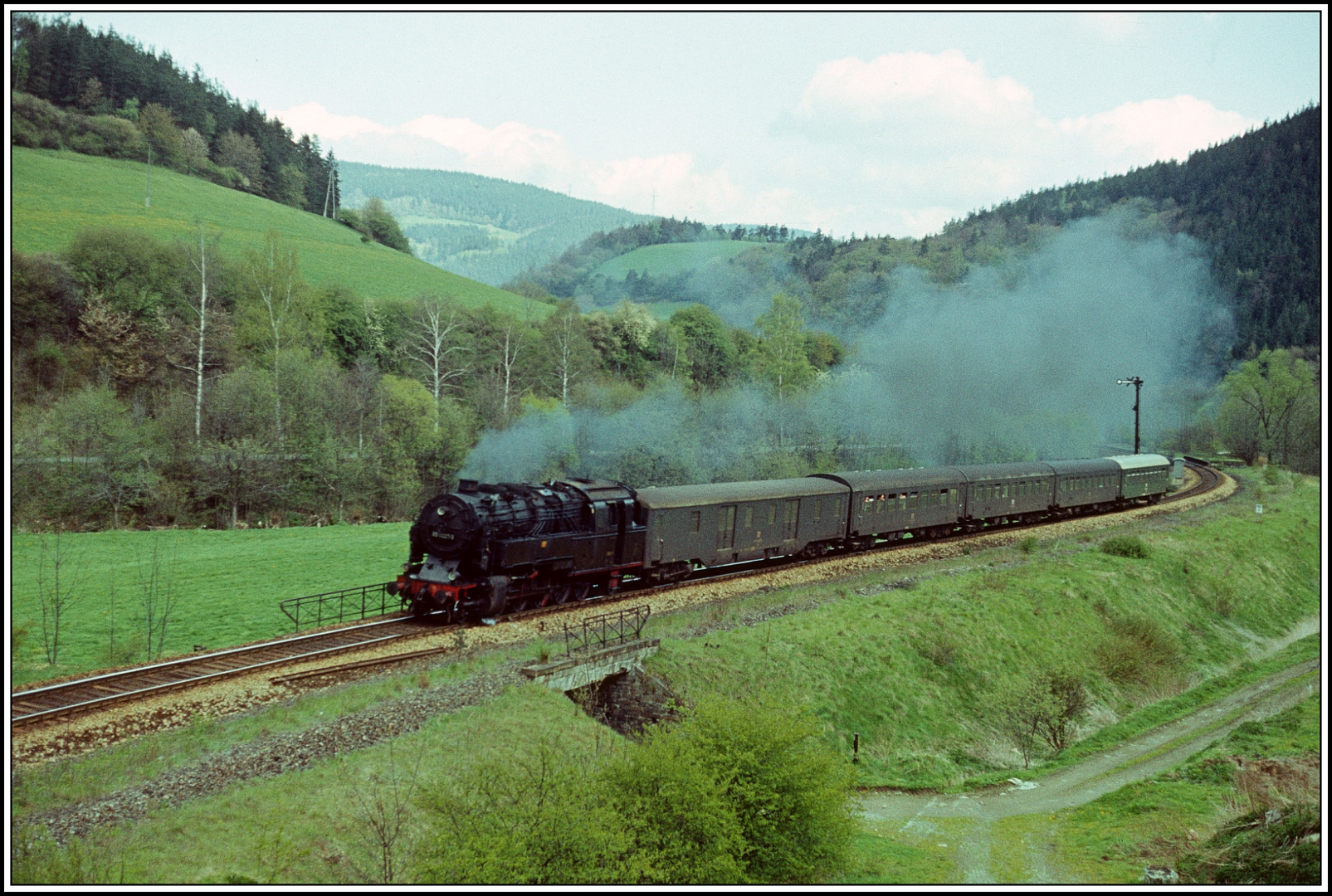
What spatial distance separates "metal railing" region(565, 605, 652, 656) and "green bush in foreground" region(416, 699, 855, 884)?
4.23 meters

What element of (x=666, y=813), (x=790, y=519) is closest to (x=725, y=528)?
(x=790, y=519)

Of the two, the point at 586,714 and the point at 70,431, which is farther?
the point at 70,431

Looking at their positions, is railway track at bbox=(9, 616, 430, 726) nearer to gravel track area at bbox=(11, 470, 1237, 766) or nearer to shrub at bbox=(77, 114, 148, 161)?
gravel track area at bbox=(11, 470, 1237, 766)

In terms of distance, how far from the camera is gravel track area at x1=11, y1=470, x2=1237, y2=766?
12.8 m

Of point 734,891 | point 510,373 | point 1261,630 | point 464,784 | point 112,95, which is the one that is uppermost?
point 112,95

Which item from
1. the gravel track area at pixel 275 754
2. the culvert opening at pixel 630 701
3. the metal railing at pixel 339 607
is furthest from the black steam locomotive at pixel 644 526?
the gravel track area at pixel 275 754

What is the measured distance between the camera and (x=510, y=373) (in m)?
51.5

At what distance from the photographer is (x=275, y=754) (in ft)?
40.6

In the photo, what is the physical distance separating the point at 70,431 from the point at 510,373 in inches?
919

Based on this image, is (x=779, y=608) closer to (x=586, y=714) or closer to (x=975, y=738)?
(x=975, y=738)

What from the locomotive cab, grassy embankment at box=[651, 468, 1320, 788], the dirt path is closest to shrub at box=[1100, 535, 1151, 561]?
grassy embankment at box=[651, 468, 1320, 788]

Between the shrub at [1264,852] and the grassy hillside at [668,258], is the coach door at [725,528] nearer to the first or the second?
the shrub at [1264,852]

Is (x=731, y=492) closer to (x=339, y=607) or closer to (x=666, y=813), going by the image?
(x=339, y=607)

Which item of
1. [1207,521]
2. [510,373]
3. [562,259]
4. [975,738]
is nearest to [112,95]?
[510,373]
